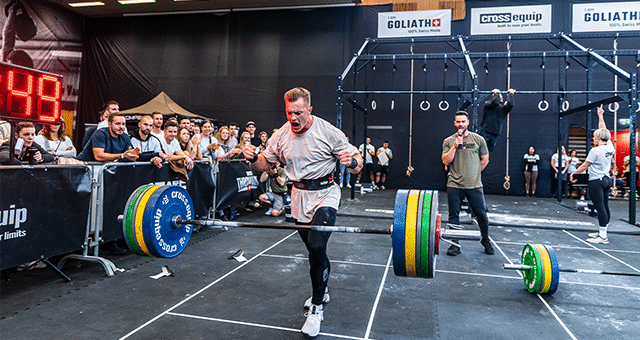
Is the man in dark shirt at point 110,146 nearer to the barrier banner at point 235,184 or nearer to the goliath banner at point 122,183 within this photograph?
the goliath banner at point 122,183

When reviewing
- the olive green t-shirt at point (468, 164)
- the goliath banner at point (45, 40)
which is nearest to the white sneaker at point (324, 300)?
the olive green t-shirt at point (468, 164)

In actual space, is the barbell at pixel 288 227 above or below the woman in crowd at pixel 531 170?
below

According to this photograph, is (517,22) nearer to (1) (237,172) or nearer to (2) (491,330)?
(1) (237,172)

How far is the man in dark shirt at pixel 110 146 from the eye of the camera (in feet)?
13.8

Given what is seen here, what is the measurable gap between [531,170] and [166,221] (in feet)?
34.9

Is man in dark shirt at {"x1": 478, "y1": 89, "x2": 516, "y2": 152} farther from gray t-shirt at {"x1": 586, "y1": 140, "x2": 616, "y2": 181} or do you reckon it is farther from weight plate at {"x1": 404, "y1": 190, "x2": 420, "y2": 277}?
weight plate at {"x1": 404, "y1": 190, "x2": 420, "y2": 277}

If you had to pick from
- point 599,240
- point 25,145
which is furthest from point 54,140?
point 599,240

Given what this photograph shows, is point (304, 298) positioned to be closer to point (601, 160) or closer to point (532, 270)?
point (532, 270)

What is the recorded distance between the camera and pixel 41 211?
10.4 feet

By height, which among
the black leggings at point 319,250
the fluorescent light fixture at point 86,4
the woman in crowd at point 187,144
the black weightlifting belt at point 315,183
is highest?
the fluorescent light fixture at point 86,4

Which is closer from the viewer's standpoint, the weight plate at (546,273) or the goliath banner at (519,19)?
the weight plate at (546,273)

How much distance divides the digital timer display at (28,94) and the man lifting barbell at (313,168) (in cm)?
223

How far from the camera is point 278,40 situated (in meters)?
12.7

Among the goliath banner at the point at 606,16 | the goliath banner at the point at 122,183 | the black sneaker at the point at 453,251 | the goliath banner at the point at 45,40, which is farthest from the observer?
the goliath banner at the point at 45,40
